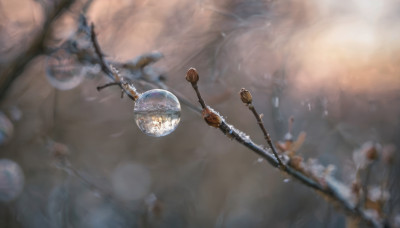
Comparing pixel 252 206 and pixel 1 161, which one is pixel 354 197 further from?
pixel 252 206

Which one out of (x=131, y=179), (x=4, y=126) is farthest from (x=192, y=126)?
(x=4, y=126)

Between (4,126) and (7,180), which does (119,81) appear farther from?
(7,180)

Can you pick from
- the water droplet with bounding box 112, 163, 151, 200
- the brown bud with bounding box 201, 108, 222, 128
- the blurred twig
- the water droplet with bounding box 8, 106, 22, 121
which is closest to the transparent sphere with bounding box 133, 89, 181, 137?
the brown bud with bounding box 201, 108, 222, 128

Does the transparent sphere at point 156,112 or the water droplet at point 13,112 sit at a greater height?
the transparent sphere at point 156,112

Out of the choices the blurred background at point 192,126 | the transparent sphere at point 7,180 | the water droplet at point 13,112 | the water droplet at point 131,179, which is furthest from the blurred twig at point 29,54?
the water droplet at point 131,179

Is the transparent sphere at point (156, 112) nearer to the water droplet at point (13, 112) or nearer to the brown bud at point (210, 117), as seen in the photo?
the brown bud at point (210, 117)

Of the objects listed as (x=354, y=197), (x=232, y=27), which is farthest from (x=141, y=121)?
(x=232, y=27)
